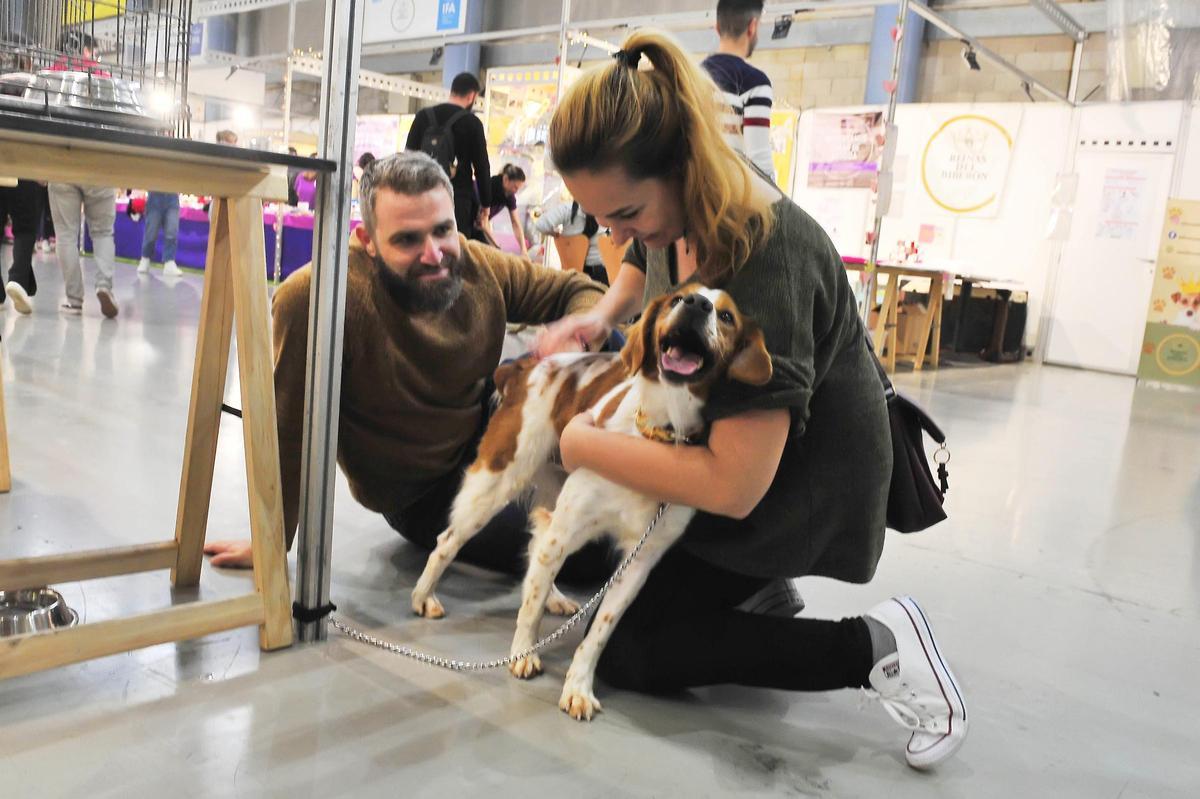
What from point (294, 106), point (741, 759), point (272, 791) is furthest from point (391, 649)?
point (294, 106)

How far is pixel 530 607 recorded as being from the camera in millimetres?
1749

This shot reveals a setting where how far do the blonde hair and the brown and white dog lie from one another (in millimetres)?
114

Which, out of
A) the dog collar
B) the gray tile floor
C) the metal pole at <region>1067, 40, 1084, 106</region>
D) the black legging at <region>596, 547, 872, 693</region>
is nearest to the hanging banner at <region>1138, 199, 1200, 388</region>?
the metal pole at <region>1067, 40, 1084, 106</region>

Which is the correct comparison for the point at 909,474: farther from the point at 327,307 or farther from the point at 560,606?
the point at 327,307

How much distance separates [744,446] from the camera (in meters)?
1.43

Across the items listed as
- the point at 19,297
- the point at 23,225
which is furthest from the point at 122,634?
the point at 23,225

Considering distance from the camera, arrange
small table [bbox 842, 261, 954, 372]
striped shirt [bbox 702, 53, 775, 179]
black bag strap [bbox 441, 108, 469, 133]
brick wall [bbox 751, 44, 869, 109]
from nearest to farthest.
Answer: striped shirt [bbox 702, 53, 775, 179], black bag strap [bbox 441, 108, 469, 133], small table [bbox 842, 261, 954, 372], brick wall [bbox 751, 44, 869, 109]

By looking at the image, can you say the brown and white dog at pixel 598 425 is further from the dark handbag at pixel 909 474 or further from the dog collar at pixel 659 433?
the dark handbag at pixel 909 474

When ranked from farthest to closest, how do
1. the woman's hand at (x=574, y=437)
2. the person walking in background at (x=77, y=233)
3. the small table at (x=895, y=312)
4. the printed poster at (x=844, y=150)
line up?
the printed poster at (x=844, y=150)
the small table at (x=895, y=312)
the person walking in background at (x=77, y=233)
the woman's hand at (x=574, y=437)

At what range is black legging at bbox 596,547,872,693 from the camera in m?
1.61

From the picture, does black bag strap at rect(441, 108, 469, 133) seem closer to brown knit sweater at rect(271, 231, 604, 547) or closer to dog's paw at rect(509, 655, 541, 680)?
brown knit sweater at rect(271, 231, 604, 547)

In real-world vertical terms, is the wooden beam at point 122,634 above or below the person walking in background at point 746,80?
below

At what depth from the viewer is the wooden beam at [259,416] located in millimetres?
1582

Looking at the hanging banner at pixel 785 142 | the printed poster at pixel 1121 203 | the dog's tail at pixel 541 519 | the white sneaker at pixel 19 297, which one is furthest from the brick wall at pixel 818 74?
the dog's tail at pixel 541 519
